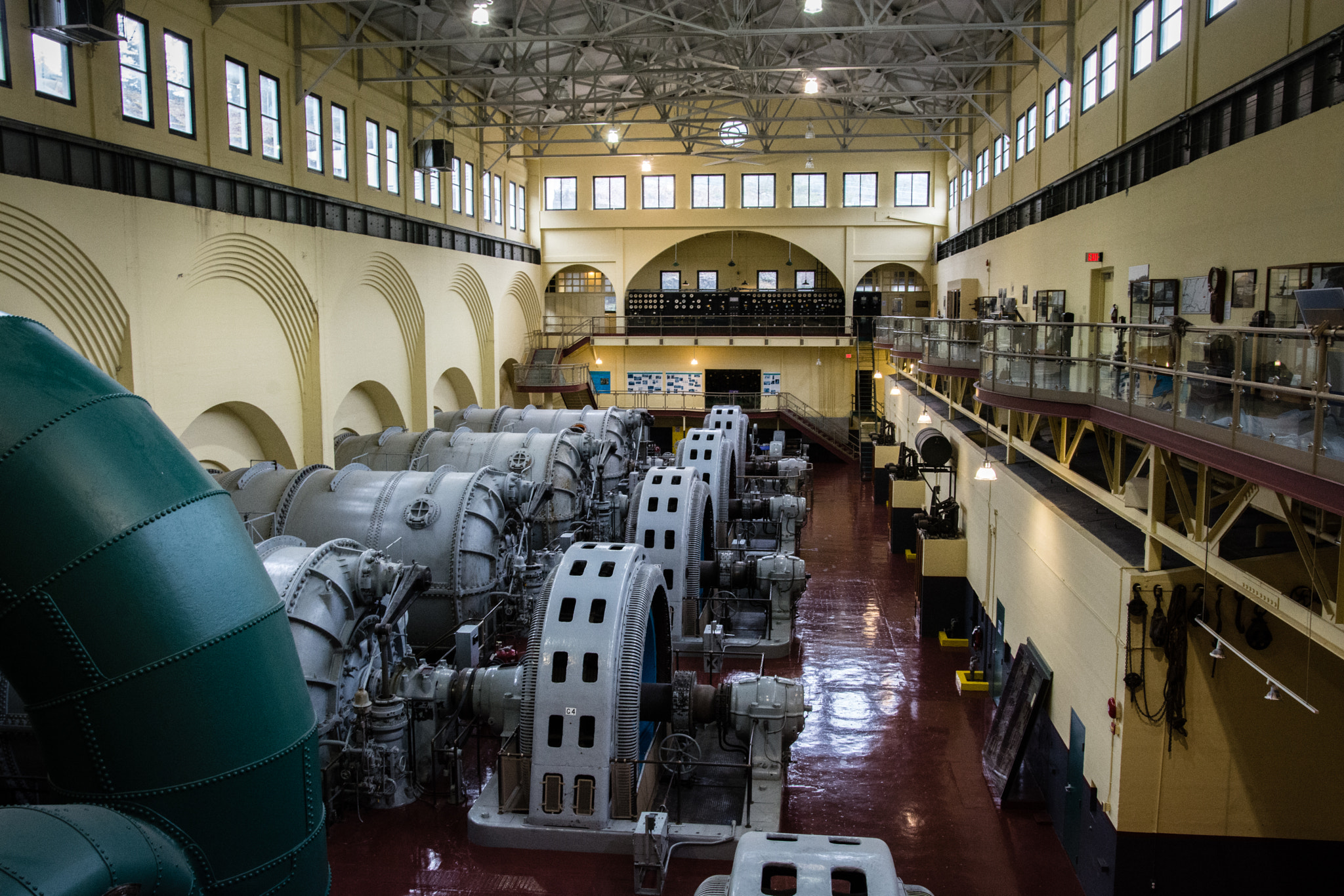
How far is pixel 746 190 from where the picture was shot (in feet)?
125

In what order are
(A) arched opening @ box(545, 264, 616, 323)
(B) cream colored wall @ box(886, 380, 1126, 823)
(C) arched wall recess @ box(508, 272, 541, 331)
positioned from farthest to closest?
(A) arched opening @ box(545, 264, 616, 323)
(C) arched wall recess @ box(508, 272, 541, 331)
(B) cream colored wall @ box(886, 380, 1126, 823)

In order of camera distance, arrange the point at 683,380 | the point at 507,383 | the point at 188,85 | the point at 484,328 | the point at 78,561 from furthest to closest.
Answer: the point at 683,380 < the point at 507,383 < the point at 484,328 < the point at 188,85 < the point at 78,561

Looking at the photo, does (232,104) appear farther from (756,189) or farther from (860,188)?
(860,188)

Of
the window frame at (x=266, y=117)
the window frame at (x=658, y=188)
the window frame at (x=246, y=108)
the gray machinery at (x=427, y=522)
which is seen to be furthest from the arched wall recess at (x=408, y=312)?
the window frame at (x=658, y=188)

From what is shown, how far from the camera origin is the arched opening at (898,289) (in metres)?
39.7

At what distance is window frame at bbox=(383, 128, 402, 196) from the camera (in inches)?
983

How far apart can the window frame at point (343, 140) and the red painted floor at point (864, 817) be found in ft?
49.2

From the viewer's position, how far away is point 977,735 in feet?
39.3

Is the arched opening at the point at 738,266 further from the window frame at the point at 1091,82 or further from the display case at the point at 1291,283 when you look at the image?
the display case at the point at 1291,283

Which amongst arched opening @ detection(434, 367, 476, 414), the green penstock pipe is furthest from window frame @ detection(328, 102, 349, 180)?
Result: the green penstock pipe

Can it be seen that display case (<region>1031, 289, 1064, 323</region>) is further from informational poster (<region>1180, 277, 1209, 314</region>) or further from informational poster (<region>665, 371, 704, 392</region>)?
informational poster (<region>665, 371, 704, 392</region>)

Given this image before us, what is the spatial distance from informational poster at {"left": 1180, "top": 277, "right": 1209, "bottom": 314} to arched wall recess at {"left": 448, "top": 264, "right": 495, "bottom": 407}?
72.5 ft

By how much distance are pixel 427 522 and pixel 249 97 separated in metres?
10.3

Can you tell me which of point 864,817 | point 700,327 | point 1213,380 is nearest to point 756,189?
point 700,327
